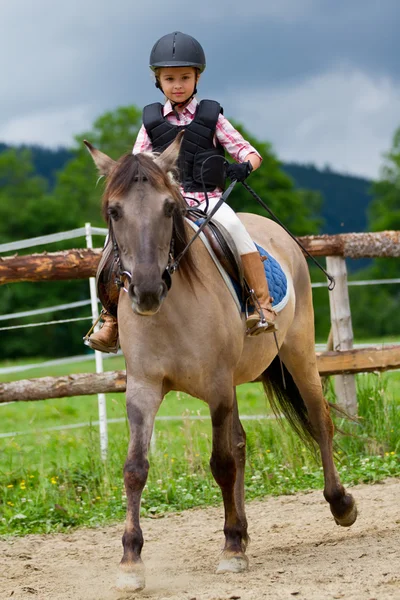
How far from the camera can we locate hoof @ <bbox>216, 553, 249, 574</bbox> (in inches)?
186

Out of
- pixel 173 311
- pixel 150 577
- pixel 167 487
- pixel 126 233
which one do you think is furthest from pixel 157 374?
pixel 167 487

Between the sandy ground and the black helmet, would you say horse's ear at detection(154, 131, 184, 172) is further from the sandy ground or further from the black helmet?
the sandy ground

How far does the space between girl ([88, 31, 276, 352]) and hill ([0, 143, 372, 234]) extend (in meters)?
99.3

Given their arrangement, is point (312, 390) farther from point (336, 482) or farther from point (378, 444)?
point (378, 444)

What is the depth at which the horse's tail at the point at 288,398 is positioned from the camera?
6.27 meters

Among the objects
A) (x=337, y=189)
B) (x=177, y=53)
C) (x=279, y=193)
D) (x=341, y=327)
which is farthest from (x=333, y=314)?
(x=337, y=189)

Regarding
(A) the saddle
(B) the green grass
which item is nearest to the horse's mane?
(A) the saddle

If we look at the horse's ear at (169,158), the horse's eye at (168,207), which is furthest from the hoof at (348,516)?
the horse's ear at (169,158)

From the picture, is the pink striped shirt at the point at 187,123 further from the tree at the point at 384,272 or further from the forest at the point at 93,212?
the tree at the point at 384,272

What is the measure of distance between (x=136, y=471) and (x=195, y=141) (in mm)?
1956

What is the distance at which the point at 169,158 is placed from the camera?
14.4 ft

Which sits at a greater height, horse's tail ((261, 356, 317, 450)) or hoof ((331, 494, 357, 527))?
horse's tail ((261, 356, 317, 450))

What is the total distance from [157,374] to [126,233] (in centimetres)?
80

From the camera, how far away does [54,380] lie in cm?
708
